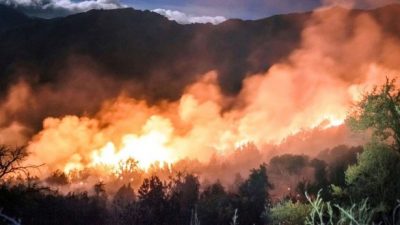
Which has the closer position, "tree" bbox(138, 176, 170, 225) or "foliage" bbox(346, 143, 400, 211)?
"foliage" bbox(346, 143, 400, 211)

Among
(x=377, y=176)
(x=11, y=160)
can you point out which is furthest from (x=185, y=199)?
(x=377, y=176)

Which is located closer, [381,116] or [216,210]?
[381,116]

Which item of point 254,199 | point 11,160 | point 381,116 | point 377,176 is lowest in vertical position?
point 377,176

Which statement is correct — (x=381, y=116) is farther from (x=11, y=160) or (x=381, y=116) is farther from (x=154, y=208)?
(x=154, y=208)

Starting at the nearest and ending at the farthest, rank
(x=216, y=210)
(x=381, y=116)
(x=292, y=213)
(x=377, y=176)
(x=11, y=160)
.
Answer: (x=377, y=176) < (x=381, y=116) < (x=292, y=213) < (x=11, y=160) < (x=216, y=210)

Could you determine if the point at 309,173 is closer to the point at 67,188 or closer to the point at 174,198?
the point at 174,198

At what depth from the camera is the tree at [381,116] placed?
1339 inches

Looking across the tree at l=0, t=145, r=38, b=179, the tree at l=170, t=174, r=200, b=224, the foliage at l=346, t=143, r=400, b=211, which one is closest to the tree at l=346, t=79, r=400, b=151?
the foliage at l=346, t=143, r=400, b=211

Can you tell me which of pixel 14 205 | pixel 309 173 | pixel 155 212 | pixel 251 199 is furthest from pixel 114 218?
pixel 14 205

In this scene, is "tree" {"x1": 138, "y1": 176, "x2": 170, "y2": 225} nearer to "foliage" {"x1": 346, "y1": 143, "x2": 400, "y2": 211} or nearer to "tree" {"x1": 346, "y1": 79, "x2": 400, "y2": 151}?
"foliage" {"x1": 346, "y1": 143, "x2": 400, "y2": 211}

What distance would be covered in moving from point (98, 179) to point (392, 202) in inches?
6916

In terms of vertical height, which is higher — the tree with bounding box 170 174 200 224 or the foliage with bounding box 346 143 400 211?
the tree with bounding box 170 174 200 224

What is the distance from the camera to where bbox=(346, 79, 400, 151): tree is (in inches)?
1339

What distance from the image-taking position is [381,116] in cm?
3459
